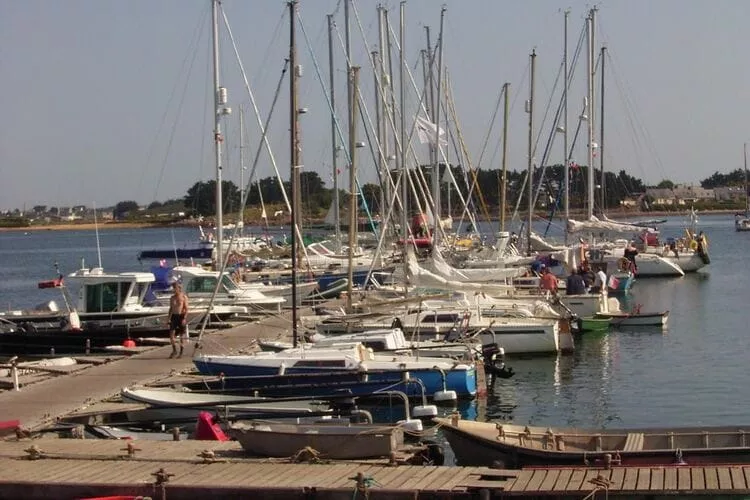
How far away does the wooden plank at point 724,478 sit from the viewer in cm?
1434

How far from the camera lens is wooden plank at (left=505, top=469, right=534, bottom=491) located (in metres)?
14.6

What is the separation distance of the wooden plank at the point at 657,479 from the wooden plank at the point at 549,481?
1.16 meters

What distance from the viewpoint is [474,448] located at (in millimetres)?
17484

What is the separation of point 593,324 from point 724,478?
25.5 meters

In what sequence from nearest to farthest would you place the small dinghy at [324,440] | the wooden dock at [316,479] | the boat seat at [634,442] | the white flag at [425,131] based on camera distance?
the wooden dock at [316,479]
the small dinghy at [324,440]
the boat seat at [634,442]
the white flag at [425,131]

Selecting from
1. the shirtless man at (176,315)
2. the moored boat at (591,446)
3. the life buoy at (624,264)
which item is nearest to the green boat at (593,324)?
the shirtless man at (176,315)

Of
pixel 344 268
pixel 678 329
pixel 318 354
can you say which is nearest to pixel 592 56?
pixel 344 268

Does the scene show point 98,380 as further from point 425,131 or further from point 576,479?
point 425,131

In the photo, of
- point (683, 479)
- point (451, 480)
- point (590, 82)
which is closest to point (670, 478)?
point (683, 479)

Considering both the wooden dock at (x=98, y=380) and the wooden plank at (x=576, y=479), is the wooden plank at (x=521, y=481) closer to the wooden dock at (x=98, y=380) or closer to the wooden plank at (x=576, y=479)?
the wooden plank at (x=576, y=479)

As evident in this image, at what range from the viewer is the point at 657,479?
582 inches

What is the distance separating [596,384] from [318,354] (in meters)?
8.35

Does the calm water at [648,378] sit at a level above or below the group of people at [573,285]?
below

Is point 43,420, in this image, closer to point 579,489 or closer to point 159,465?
point 159,465
